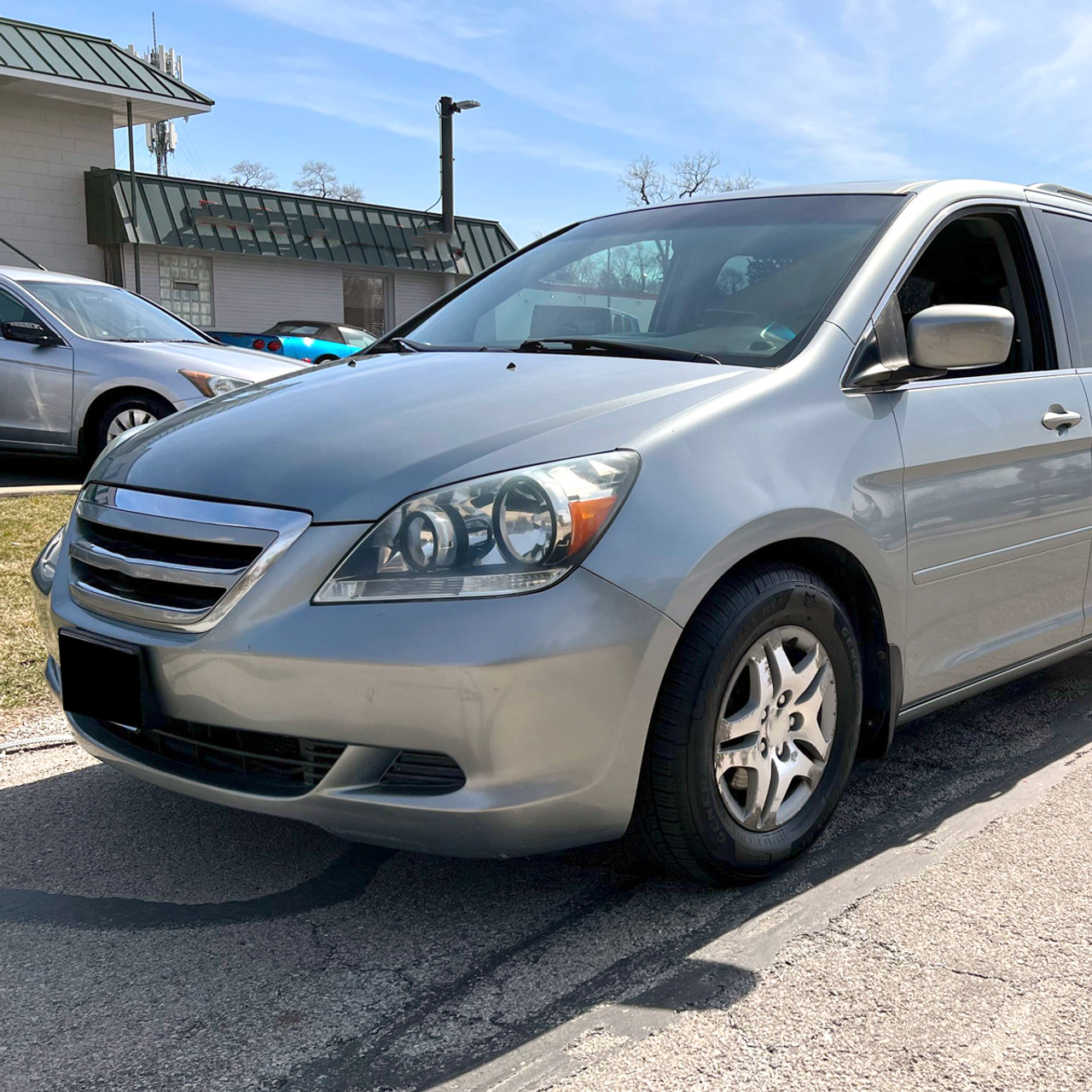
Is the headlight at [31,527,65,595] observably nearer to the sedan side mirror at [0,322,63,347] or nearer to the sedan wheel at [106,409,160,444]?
the sedan wheel at [106,409,160,444]

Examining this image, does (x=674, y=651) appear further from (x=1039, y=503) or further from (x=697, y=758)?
(x=1039, y=503)

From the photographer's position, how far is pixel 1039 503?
338cm

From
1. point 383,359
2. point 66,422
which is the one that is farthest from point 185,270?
point 383,359

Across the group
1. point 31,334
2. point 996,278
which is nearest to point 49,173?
point 31,334

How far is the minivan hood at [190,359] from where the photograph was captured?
8453 mm

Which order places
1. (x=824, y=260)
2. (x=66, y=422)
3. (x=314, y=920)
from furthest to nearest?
(x=66, y=422) → (x=824, y=260) → (x=314, y=920)

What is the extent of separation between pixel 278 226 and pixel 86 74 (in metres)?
4.60

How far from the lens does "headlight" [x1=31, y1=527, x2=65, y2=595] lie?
2871 millimetres

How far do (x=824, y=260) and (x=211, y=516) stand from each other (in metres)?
1.75

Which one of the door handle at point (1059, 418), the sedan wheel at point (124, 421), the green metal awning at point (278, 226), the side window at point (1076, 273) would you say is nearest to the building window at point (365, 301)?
the green metal awning at point (278, 226)

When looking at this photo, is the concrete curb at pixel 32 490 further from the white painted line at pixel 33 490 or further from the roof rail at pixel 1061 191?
the roof rail at pixel 1061 191

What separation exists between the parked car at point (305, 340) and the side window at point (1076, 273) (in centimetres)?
1324

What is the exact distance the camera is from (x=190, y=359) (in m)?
8.52

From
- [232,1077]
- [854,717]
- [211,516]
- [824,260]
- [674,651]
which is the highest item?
[824,260]
